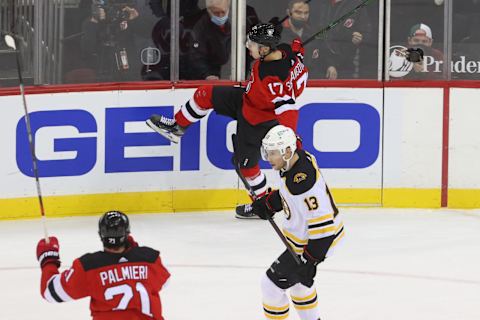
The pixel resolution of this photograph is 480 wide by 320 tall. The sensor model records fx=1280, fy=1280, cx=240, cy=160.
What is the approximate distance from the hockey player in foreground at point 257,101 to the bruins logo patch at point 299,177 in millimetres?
2510

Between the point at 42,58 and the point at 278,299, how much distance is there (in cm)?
346

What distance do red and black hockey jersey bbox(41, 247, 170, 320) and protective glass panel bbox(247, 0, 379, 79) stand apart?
4413 millimetres

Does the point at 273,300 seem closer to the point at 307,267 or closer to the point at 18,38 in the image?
the point at 307,267

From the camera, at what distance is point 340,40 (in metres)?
8.77

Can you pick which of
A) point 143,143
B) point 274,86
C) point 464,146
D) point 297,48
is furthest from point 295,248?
point 464,146

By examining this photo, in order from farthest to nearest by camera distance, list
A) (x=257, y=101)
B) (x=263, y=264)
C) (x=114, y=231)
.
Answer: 1. (x=257, y=101)
2. (x=263, y=264)
3. (x=114, y=231)

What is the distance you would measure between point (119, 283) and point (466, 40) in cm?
496

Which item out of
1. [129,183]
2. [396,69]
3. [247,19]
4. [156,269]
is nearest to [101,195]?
[129,183]

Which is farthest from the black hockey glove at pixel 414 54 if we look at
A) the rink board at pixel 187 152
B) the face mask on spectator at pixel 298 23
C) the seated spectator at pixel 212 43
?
the seated spectator at pixel 212 43

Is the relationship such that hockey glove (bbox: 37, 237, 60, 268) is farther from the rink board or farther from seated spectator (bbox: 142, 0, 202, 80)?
seated spectator (bbox: 142, 0, 202, 80)

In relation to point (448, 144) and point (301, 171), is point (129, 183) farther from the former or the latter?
point (301, 171)

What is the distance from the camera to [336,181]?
28.7 ft

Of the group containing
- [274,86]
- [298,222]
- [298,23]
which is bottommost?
[298,222]

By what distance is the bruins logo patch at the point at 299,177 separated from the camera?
5.19m
